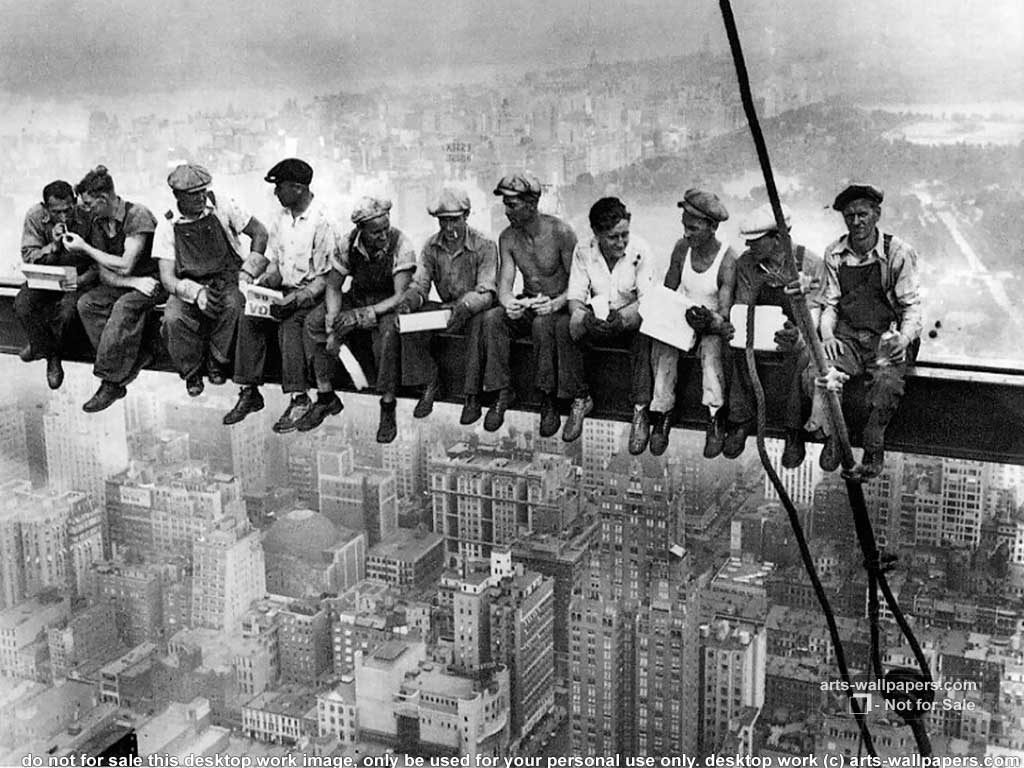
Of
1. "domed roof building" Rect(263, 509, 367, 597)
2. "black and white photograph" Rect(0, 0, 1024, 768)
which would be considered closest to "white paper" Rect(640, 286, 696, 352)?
"black and white photograph" Rect(0, 0, 1024, 768)

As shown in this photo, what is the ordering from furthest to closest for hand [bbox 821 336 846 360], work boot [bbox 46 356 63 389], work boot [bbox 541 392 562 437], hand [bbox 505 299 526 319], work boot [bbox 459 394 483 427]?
work boot [bbox 46 356 63 389] → work boot [bbox 459 394 483 427] → work boot [bbox 541 392 562 437] → hand [bbox 505 299 526 319] → hand [bbox 821 336 846 360]

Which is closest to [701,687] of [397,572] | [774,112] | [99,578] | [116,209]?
[397,572]

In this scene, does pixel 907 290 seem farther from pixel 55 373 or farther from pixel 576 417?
pixel 55 373

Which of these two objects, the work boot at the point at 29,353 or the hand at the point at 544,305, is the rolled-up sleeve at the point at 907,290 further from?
the work boot at the point at 29,353

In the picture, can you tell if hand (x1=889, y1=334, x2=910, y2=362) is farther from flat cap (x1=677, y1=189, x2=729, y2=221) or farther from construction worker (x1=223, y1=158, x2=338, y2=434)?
construction worker (x1=223, y1=158, x2=338, y2=434)

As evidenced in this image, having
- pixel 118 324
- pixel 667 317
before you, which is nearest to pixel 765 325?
pixel 667 317

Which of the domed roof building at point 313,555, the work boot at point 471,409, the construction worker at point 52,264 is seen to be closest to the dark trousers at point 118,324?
the construction worker at point 52,264
